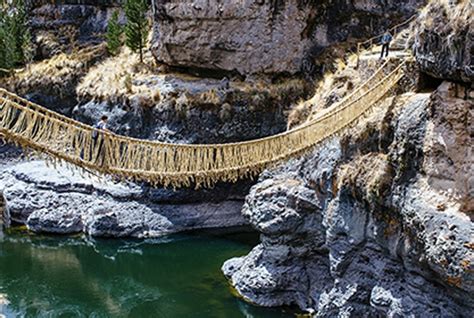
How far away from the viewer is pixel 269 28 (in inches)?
633

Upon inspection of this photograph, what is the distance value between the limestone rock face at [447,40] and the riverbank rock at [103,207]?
30.2 ft

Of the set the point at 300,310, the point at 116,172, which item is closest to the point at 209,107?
the point at 300,310

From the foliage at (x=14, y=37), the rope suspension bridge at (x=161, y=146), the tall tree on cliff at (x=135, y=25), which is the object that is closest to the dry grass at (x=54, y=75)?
the foliage at (x=14, y=37)

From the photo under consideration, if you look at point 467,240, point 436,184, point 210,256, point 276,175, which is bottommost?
point 210,256

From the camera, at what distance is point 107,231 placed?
46.2 feet

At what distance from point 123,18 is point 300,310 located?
16.1 meters

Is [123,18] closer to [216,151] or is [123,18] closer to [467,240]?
[216,151]

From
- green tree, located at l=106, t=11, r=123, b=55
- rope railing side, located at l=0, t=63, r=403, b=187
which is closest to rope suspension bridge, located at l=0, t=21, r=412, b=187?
rope railing side, located at l=0, t=63, r=403, b=187

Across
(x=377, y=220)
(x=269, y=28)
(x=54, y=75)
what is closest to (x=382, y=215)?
(x=377, y=220)

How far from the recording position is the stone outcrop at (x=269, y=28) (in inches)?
632

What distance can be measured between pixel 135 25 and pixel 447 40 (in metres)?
14.1

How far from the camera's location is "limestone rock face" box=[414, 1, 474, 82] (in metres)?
6.14

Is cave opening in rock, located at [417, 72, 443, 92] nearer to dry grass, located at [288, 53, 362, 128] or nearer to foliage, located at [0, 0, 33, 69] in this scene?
dry grass, located at [288, 53, 362, 128]

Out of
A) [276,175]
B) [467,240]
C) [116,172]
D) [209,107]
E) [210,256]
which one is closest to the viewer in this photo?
[467,240]
